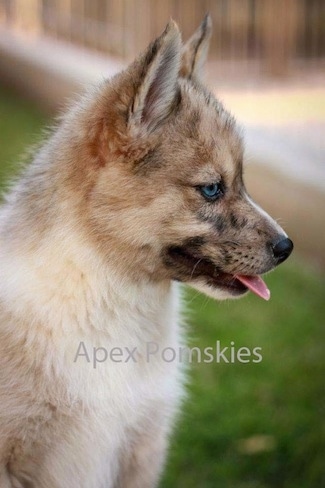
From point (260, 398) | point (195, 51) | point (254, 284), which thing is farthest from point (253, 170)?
point (254, 284)

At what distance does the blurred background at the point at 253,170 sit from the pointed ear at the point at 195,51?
261 millimetres

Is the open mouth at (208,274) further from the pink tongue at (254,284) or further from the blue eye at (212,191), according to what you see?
the blue eye at (212,191)

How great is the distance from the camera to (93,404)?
3221 mm

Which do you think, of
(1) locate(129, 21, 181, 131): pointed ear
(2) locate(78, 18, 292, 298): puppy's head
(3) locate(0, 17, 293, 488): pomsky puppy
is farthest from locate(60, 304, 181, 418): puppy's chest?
(1) locate(129, 21, 181, 131): pointed ear

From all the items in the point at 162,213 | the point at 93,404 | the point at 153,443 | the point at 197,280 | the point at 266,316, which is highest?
the point at 162,213

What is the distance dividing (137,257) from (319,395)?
2.15m

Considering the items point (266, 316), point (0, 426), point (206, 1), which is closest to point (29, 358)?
point (0, 426)

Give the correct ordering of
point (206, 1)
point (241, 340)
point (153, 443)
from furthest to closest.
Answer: point (206, 1) → point (241, 340) → point (153, 443)

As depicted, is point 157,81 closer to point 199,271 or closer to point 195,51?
point 195,51

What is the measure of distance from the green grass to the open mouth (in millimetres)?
801

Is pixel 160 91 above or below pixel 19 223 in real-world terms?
above

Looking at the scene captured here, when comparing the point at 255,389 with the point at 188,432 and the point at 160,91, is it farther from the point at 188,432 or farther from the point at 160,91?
the point at 160,91

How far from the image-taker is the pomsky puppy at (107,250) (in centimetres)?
307

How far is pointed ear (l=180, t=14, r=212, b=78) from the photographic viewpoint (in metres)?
3.43
